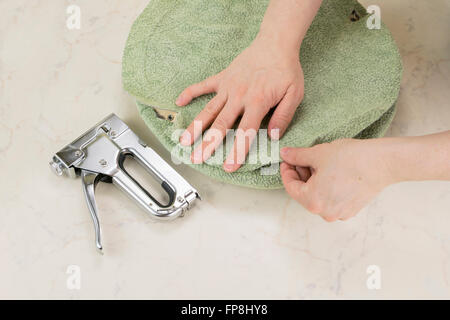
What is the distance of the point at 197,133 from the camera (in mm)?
809

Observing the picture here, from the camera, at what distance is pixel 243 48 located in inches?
35.4

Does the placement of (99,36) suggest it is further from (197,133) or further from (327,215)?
(327,215)

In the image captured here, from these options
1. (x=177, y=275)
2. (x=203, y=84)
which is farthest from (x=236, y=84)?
(x=177, y=275)

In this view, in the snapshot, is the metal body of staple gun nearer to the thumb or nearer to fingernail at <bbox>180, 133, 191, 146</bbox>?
fingernail at <bbox>180, 133, 191, 146</bbox>

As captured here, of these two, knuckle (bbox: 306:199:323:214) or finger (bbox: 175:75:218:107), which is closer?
knuckle (bbox: 306:199:323:214)

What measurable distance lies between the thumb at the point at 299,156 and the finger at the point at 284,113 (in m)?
0.04

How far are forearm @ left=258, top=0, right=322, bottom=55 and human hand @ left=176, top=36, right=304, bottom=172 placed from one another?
0.01 m

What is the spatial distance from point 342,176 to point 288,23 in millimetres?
288

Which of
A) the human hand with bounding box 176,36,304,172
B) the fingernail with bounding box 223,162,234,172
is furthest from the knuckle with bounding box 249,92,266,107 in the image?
the fingernail with bounding box 223,162,234,172

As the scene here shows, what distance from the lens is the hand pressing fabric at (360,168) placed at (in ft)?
2.30

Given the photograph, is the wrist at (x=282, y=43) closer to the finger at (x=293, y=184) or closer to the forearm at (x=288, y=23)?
the forearm at (x=288, y=23)

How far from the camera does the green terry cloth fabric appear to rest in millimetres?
805

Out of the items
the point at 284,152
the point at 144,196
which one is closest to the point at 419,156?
the point at 284,152

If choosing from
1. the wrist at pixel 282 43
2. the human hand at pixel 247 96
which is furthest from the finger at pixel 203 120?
the wrist at pixel 282 43
